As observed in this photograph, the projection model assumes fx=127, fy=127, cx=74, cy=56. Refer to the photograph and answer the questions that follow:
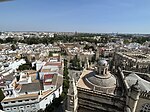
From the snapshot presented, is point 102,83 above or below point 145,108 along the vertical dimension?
above

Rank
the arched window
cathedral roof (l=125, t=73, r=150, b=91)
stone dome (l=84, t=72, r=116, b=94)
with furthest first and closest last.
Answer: stone dome (l=84, t=72, r=116, b=94), cathedral roof (l=125, t=73, r=150, b=91), the arched window

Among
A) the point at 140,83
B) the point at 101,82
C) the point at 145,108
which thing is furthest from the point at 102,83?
the point at 145,108

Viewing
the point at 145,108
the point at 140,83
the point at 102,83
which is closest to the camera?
the point at 145,108

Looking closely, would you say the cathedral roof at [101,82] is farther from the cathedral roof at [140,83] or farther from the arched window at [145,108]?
the arched window at [145,108]

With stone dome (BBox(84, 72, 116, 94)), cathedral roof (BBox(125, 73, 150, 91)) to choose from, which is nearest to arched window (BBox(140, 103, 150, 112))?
cathedral roof (BBox(125, 73, 150, 91))

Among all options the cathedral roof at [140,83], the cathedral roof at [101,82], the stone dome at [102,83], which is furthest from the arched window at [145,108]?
the cathedral roof at [101,82]

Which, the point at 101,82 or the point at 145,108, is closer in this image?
the point at 145,108

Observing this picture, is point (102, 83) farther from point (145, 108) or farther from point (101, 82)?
point (145, 108)

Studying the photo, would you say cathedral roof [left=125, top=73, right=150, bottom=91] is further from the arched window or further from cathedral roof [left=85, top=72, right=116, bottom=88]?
cathedral roof [left=85, top=72, right=116, bottom=88]

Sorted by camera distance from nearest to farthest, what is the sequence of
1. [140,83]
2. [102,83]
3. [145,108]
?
[145,108], [140,83], [102,83]

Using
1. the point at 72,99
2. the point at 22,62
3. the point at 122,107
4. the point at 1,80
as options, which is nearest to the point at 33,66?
the point at 22,62

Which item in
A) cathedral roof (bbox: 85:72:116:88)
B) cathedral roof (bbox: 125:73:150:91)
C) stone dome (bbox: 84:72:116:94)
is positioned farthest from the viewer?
cathedral roof (bbox: 85:72:116:88)
